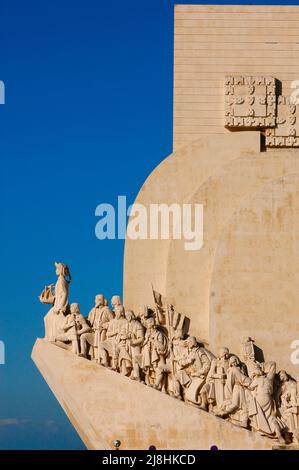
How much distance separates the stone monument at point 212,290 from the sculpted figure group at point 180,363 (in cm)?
2

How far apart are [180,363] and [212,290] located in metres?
1.38

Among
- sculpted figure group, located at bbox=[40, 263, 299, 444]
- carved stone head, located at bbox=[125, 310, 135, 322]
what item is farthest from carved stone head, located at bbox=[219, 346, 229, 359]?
carved stone head, located at bbox=[125, 310, 135, 322]

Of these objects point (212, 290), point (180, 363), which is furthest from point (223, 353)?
point (212, 290)

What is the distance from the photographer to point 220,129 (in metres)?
22.2

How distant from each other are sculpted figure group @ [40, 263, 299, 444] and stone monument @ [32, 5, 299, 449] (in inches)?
0.8

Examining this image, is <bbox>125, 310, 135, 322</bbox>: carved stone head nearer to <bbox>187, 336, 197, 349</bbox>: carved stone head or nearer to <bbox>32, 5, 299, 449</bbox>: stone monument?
<bbox>32, 5, 299, 449</bbox>: stone monument

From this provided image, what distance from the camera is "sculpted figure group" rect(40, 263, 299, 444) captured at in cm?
1984

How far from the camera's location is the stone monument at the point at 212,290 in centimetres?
1988

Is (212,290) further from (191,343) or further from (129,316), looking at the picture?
(129,316)

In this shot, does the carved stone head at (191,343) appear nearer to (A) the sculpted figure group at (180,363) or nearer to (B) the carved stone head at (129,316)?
(A) the sculpted figure group at (180,363)

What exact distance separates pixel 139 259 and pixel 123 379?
2605 mm

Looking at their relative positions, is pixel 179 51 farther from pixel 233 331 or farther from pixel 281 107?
pixel 233 331

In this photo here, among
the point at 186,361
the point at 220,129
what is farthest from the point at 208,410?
the point at 220,129

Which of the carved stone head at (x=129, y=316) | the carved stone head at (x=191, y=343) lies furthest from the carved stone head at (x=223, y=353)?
the carved stone head at (x=129, y=316)
